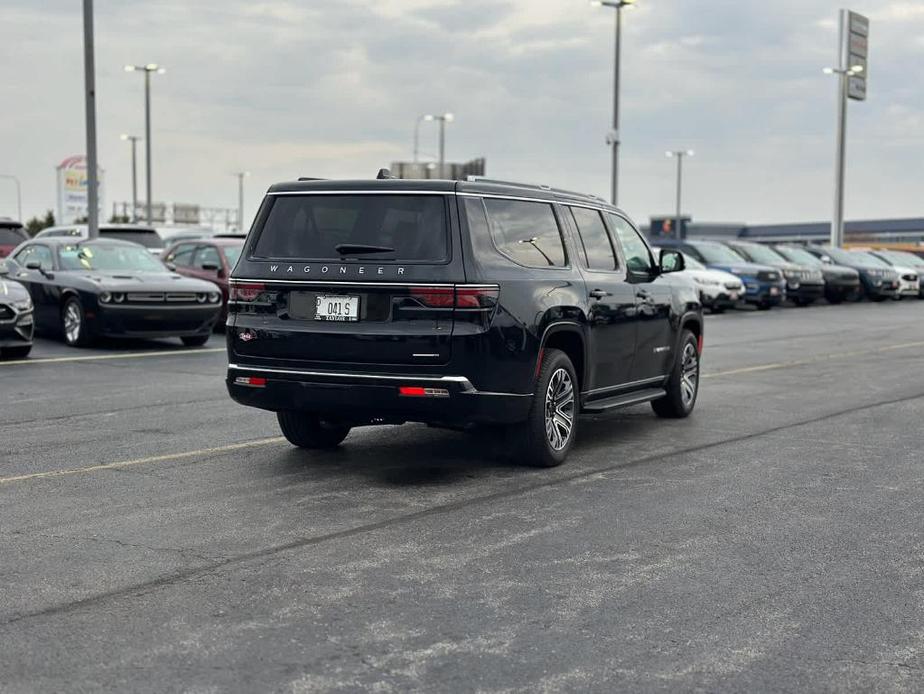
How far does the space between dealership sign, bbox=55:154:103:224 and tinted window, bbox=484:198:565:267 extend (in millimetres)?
61367

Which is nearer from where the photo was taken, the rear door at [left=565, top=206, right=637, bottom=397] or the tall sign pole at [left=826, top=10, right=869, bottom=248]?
the rear door at [left=565, top=206, right=637, bottom=397]

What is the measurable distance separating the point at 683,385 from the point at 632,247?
57.8 inches

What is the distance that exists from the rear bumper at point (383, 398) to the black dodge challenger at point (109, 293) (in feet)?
31.0

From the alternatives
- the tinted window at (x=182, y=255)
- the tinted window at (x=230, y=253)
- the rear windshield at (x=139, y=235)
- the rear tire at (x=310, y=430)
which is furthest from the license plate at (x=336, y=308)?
the rear windshield at (x=139, y=235)

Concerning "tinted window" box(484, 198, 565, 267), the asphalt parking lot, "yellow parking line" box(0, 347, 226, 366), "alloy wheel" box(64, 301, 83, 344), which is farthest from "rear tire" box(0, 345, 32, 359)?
"tinted window" box(484, 198, 565, 267)

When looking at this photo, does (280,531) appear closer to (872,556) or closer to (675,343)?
(872,556)

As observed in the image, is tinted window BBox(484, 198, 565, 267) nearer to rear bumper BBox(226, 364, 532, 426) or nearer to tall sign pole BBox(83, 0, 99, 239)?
rear bumper BBox(226, 364, 532, 426)

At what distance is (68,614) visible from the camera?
196 inches

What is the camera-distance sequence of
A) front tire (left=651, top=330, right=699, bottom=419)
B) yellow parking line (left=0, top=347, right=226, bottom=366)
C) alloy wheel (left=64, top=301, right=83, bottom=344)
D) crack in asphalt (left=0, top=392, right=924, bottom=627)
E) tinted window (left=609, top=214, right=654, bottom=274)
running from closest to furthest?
crack in asphalt (left=0, top=392, right=924, bottom=627) → tinted window (left=609, top=214, right=654, bottom=274) → front tire (left=651, top=330, right=699, bottom=419) → yellow parking line (left=0, top=347, right=226, bottom=366) → alloy wheel (left=64, top=301, right=83, bottom=344)

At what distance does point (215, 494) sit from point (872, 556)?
3593mm

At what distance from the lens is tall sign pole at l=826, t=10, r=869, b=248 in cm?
5466

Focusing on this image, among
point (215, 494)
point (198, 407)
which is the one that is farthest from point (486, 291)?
point (198, 407)

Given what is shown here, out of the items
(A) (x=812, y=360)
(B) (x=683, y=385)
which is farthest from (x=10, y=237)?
(B) (x=683, y=385)

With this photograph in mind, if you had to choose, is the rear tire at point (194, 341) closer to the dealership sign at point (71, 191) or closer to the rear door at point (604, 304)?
the rear door at point (604, 304)
